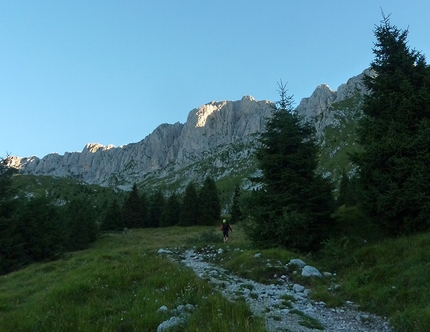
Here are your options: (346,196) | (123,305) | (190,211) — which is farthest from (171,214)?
(123,305)

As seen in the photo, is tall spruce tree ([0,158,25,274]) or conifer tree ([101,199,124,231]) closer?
tall spruce tree ([0,158,25,274])

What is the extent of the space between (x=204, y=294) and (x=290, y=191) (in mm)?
10464

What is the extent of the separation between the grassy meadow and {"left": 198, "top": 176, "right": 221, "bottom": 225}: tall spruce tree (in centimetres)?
5439

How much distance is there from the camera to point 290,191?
1770 centimetres

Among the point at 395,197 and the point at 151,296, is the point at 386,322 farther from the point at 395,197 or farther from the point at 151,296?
the point at 395,197

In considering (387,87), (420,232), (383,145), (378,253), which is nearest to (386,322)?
(378,253)

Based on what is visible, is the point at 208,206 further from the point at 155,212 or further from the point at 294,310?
the point at 294,310

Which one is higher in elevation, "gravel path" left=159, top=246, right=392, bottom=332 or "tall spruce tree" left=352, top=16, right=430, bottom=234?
"tall spruce tree" left=352, top=16, right=430, bottom=234

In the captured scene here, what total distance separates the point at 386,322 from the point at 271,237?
34.0ft

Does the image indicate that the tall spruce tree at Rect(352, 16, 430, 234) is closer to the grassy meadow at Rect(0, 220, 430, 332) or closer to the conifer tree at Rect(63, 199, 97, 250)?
the grassy meadow at Rect(0, 220, 430, 332)

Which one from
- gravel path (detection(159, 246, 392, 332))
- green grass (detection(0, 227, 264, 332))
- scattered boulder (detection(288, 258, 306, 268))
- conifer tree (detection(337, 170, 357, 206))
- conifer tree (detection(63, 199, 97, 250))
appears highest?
conifer tree (detection(337, 170, 357, 206))

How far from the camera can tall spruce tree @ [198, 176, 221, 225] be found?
68.4 metres

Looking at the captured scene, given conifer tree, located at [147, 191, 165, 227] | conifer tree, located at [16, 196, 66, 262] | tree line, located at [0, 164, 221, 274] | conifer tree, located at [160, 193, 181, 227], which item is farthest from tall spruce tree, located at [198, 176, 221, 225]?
conifer tree, located at [16, 196, 66, 262]

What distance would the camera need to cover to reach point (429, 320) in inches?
252
